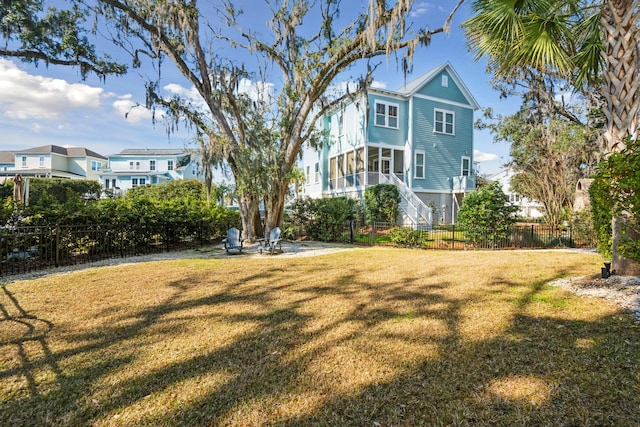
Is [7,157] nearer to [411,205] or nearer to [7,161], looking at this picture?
[7,161]

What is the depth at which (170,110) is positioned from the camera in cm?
1287

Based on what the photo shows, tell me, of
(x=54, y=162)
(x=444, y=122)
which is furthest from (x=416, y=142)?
(x=54, y=162)

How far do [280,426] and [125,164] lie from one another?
158 ft

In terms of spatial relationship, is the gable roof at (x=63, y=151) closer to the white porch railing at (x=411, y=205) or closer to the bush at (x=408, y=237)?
the white porch railing at (x=411, y=205)

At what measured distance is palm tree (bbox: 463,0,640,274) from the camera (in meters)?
4.68

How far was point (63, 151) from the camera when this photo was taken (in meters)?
45.2

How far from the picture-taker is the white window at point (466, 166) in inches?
865

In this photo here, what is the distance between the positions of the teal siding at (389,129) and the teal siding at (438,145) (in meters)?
0.67

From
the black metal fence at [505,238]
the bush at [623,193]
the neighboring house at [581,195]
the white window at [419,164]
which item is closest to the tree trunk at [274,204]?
the black metal fence at [505,238]

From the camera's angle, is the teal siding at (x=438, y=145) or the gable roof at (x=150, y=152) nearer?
the teal siding at (x=438, y=145)

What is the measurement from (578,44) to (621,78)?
89.7 inches

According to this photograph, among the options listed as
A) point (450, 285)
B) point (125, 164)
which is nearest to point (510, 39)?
point (450, 285)

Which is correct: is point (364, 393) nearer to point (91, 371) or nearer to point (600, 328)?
point (91, 371)

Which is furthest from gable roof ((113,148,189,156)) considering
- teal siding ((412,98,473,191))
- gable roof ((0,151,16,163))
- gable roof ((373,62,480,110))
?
teal siding ((412,98,473,191))
